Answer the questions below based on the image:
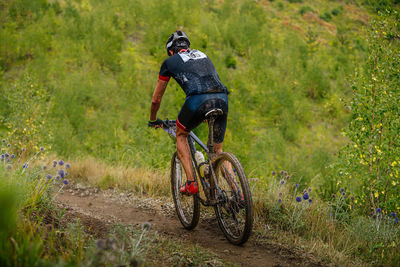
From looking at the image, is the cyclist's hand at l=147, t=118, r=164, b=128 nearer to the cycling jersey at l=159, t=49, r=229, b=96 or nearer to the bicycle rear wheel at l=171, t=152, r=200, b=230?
the bicycle rear wheel at l=171, t=152, r=200, b=230

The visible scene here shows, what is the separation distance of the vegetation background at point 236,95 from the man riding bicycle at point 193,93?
1.44 metres

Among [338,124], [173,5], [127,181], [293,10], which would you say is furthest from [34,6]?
[293,10]

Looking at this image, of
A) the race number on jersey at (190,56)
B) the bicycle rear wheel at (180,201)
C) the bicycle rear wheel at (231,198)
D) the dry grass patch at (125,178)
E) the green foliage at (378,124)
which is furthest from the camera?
the green foliage at (378,124)

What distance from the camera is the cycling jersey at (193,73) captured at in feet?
11.8

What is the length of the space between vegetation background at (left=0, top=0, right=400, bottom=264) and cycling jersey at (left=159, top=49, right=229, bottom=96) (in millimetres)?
1962

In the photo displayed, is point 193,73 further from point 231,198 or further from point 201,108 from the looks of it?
point 231,198

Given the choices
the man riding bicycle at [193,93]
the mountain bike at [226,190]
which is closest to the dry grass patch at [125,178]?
the mountain bike at [226,190]

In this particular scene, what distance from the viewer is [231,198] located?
361cm

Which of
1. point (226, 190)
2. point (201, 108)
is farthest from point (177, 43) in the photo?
point (226, 190)

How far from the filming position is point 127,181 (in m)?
6.41

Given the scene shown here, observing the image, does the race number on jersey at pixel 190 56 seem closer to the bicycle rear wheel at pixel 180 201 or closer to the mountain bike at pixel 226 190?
the mountain bike at pixel 226 190

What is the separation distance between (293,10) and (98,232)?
83380 millimetres

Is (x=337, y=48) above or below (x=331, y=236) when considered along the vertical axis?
above

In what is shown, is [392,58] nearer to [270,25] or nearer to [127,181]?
[127,181]
